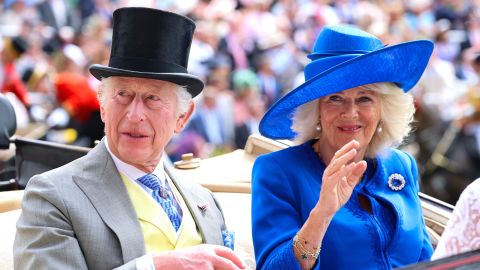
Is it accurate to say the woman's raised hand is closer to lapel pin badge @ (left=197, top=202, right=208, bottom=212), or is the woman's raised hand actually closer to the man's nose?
lapel pin badge @ (left=197, top=202, right=208, bottom=212)

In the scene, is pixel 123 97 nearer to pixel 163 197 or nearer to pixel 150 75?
pixel 150 75

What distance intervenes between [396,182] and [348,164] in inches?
9.6

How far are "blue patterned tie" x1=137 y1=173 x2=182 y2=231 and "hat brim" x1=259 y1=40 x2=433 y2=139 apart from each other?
0.41 metres

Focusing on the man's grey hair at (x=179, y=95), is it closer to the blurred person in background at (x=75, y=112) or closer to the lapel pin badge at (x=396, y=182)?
the lapel pin badge at (x=396, y=182)

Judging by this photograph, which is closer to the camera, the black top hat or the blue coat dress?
the black top hat

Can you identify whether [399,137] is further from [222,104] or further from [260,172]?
[222,104]

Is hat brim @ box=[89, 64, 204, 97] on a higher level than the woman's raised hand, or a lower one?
higher

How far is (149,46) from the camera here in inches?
70.6

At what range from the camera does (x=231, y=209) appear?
96.9 inches

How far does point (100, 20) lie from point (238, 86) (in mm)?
1245

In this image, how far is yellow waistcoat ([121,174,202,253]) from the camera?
1721mm

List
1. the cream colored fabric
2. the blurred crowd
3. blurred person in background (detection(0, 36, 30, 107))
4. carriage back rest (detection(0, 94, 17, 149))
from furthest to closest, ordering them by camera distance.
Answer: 1. blurred person in background (detection(0, 36, 30, 107))
2. the blurred crowd
3. carriage back rest (detection(0, 94, 17, 149))
4. the cream colored fabric

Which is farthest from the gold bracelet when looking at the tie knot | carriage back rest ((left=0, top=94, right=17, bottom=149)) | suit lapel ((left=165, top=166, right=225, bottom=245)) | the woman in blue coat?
carriage back rest ((left=0, top=94, right=17, bottom=149))

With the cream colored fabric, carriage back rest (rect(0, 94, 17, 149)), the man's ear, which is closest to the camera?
the cream colored fabric
